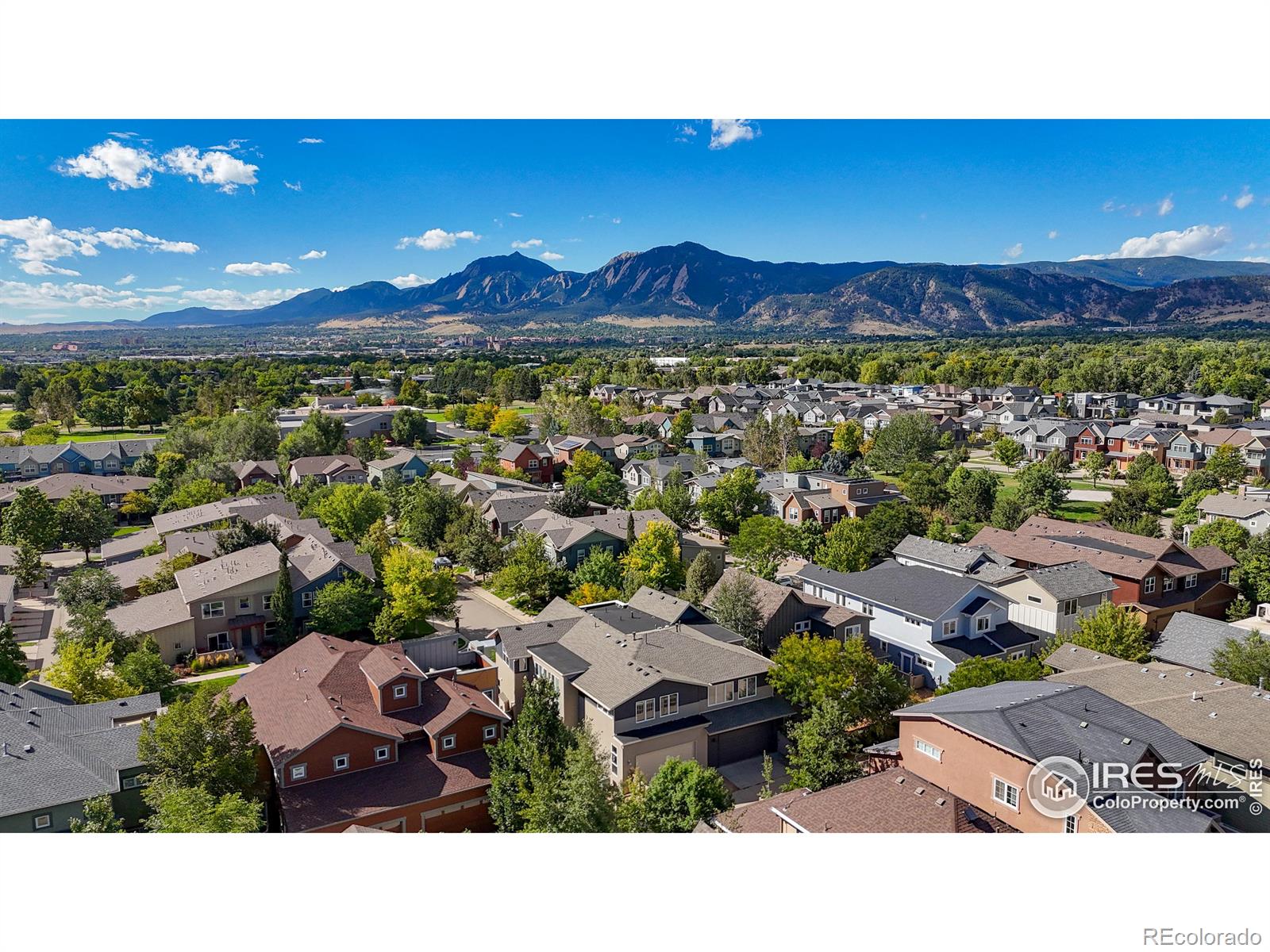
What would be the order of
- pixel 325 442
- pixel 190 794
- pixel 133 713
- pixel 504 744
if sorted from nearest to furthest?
1. pixel 190 794
2. pixel 504 744
3. pixel 133 713
4. pixel 325 442

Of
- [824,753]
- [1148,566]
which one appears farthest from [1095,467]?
[824,753]

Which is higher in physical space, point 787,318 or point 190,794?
point 787,318

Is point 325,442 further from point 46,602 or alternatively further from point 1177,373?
point 1177,373

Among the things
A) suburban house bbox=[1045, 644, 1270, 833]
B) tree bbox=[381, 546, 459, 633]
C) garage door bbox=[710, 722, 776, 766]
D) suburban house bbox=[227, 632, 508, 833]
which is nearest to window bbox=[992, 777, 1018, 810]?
suburban house bbox=[1045, 644, 1270, 833]

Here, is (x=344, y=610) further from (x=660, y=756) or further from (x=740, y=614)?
(x=660, y=756)

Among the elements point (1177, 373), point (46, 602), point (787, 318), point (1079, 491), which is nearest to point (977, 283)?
point (787, 318)

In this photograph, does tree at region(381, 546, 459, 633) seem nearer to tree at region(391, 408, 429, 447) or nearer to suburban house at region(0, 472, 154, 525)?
suburban house at region(0, 472, 154, 525)

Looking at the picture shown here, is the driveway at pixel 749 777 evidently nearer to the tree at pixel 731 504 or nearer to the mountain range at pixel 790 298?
the tree at pixel 731 504
